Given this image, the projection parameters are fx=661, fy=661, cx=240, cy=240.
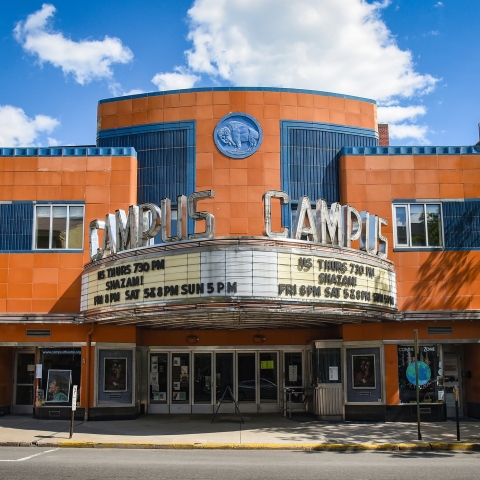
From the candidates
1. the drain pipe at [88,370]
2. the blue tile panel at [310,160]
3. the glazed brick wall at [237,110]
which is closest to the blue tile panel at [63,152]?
the glazed brick wall at [237,110]

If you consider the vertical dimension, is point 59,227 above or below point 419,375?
above

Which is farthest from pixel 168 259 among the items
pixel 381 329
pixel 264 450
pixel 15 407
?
pixel 15 407

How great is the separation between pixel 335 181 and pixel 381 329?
596cm

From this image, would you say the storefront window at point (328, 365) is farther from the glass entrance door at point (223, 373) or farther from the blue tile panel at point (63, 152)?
the blue tile panel at point (63, 152)

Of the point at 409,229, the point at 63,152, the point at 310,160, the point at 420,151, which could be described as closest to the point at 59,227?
the point at 63,152

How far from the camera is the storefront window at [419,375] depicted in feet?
75.3

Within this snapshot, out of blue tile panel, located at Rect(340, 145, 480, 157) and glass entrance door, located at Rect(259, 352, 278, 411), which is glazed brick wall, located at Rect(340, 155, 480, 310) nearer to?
blue tile panel, located at Rect(340, 145, 480, 157)

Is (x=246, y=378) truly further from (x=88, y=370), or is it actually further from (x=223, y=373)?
(x=88, y=370)

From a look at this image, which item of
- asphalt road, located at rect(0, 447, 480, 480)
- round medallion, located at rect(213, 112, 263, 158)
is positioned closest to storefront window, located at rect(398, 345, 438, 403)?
Answer: asphalt road, located at rect(0, 447, 480, 480)

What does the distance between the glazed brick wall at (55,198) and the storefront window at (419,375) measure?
37.3 feet

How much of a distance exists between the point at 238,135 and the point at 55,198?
722cm

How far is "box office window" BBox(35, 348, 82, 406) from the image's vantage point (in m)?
23.4

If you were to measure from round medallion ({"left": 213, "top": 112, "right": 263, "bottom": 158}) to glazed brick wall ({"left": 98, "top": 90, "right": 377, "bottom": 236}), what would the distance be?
0.18m

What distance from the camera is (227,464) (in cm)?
1541
